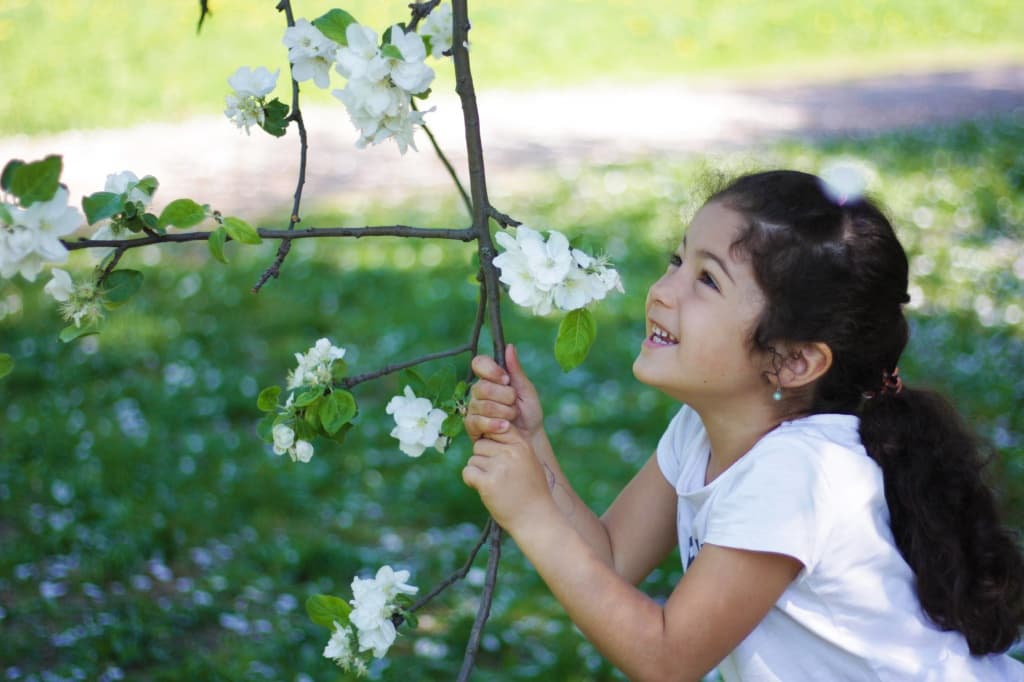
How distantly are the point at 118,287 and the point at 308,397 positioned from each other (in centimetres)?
24

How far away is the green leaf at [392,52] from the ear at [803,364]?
59 centimetres

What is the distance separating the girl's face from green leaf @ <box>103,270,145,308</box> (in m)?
0.59

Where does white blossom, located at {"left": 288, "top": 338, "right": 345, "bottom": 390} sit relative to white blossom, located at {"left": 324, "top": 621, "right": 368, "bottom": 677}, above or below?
above

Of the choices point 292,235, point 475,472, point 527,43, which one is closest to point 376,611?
point 475,472

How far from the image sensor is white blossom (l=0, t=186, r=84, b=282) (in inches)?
42.0

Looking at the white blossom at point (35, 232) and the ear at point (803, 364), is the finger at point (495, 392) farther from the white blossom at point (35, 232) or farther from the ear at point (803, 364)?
the white blossom at point (35, 232)

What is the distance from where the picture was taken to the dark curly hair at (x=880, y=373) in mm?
1448

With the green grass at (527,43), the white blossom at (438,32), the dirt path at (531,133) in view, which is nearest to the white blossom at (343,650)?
the white blossom at (438,32)

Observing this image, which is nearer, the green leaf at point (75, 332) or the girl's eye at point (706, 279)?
the green leaf at point (75, 332)

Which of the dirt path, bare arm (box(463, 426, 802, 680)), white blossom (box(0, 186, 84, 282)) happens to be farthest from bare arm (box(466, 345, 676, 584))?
the dirt path

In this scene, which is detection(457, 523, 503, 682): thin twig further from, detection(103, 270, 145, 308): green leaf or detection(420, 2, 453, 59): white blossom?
detection(420, 2, 453, 59): white blossom

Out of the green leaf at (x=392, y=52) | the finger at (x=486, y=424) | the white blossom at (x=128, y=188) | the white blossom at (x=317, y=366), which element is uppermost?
the green leaf at (x=392, y=52)

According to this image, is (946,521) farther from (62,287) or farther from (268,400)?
→ (62,287)

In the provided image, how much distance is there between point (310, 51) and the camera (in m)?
1.36
